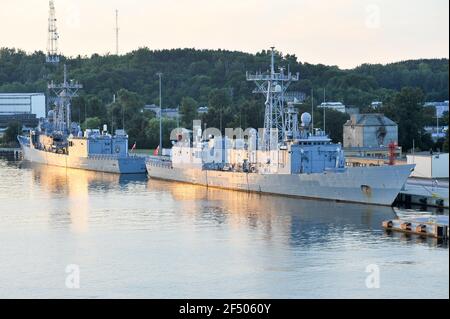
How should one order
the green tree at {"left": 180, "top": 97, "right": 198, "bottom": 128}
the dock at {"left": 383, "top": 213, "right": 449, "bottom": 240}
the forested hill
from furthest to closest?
the forested hill → the green tree at {"left": 180, "top": 97, "right": 198, "bottom": 128} → the dock at {"left": 383, "top": 213, "right": 449, "bottom": 240}

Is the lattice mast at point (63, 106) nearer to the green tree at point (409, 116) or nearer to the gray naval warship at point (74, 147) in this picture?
the gray naval warship at point (74, 147)

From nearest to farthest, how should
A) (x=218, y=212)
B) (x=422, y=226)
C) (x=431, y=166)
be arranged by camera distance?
(x=422, y=226)
(x=218, y=212)
(x=431, y=166)

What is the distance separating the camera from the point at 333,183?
4691cm

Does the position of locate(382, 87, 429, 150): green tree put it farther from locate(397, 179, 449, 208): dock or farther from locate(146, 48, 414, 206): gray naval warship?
locate(397, 179, 449, 208): dock

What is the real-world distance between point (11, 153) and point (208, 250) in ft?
212

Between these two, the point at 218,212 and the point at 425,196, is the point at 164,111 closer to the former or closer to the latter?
the point at 218,212

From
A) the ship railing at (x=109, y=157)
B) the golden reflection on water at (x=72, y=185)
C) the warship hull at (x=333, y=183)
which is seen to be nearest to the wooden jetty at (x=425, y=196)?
the warship hull at (x=333, y=183)

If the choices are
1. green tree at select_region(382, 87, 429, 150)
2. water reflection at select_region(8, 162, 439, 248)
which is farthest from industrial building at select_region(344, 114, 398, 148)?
water reflection at select_region(8, 162, 439, 248)

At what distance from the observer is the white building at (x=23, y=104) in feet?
400

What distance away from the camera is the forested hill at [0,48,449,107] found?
113875 mm

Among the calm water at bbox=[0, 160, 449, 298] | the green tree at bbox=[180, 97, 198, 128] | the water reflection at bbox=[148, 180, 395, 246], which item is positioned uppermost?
the green tree at bbox=[180, 97, 198, 128]

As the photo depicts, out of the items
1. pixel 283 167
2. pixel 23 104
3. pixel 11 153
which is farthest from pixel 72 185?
pixel 23 104

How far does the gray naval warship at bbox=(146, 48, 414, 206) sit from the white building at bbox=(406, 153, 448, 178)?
4.36 metres
